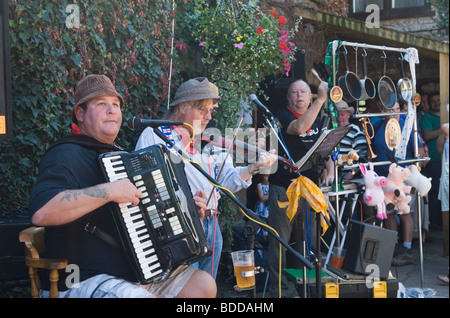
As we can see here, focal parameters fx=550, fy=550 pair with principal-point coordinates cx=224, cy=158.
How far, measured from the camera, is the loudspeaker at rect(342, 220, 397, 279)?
4.36 m

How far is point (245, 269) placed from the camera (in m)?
3.19

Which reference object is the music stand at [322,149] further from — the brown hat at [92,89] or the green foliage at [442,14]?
the green foliage at [442,14]

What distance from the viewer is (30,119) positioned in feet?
11.0

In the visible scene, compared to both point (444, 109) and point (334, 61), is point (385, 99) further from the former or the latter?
point (444, 109)

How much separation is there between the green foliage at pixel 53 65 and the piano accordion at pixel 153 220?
109 centimetres

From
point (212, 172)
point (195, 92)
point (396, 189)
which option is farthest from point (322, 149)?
point (396, 189)

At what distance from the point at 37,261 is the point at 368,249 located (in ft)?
8.96

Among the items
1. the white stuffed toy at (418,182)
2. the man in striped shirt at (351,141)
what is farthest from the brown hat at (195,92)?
the man in striped shirt at (351,141)

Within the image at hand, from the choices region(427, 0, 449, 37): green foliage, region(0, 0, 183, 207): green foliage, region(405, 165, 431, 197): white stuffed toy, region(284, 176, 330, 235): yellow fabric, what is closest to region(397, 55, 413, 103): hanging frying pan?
region(405, 165, 431, 197): white stuffed toy

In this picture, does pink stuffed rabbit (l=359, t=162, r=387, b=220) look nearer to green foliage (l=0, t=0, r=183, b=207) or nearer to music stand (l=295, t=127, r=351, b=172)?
music stand (l=295, t=127, r=351, b=172)

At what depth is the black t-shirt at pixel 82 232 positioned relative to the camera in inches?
99.7
